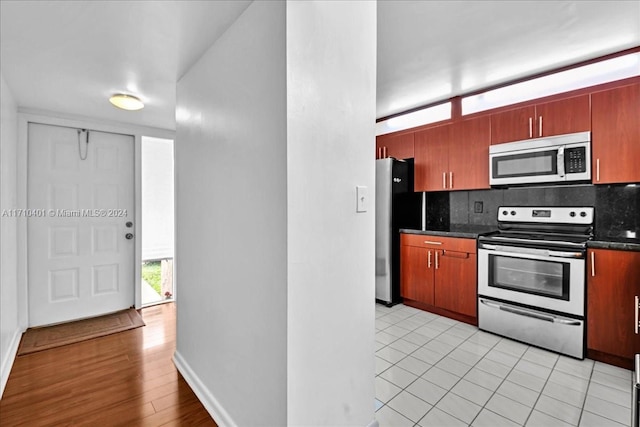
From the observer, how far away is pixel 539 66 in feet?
8.82

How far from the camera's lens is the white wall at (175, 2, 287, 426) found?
1.25 metres

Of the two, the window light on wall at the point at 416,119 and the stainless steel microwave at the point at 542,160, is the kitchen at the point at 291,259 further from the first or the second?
the window light on wall at the point at 416,119

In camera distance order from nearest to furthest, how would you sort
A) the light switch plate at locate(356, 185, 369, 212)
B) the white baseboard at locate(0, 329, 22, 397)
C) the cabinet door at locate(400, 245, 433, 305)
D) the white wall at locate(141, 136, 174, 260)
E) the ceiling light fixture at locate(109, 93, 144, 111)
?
the light switch plate at locate(356, 185, 369, 212)
the white baseboard at locate(0, 329, 22, 397)
the ceiling light fixture at locate(109, 93, 144, 111)
the cabinet door at locate(400, 245, 433, 305)
the white wall at locate(141, 136, 174, 260)

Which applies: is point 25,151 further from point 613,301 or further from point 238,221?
point 613,301

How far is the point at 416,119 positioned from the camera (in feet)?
12.6

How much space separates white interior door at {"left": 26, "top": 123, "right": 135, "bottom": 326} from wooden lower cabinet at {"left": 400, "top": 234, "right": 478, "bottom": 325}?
10.7 feet

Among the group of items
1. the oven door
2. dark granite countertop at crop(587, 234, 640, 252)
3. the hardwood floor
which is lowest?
the hardwood floor

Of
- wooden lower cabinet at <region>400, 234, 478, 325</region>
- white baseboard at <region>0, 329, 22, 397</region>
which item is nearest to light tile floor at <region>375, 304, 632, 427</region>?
wooden lower cabinet at <region>400, 234, 478, 325</region>

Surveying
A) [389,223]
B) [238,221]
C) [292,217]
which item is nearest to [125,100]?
[238,221]

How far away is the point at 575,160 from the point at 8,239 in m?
4.70

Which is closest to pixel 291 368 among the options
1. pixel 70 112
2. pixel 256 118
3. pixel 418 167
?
pixel 256 118

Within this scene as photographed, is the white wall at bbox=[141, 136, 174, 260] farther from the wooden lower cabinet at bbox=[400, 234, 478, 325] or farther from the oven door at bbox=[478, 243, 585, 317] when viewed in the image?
the oven door at bbox=[478, 243, 585, 317]

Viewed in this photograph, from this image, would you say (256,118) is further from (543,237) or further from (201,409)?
(543,237)

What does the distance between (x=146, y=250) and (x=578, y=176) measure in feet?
15.0
